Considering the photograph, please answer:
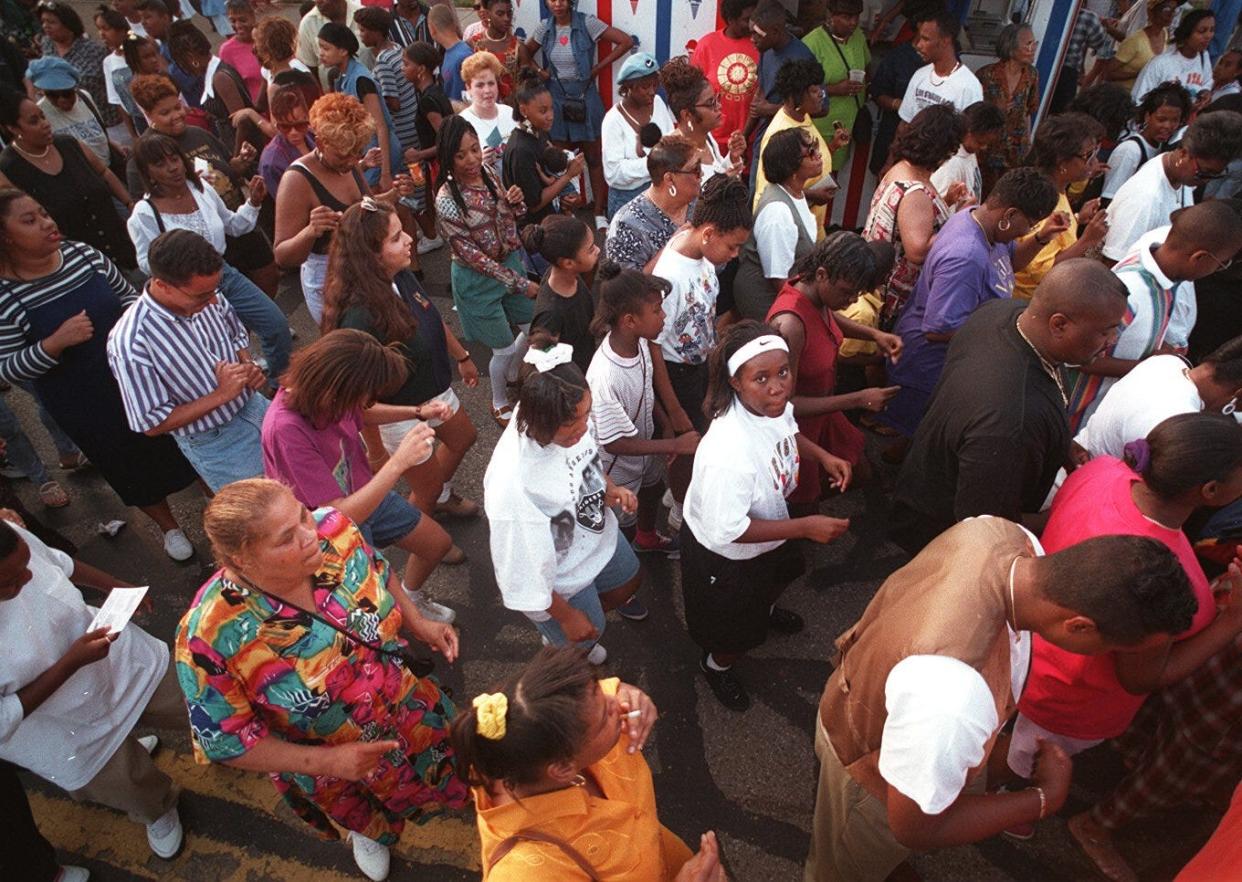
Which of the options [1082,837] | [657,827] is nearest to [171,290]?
[657,827]

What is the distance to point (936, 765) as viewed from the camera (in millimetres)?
1796

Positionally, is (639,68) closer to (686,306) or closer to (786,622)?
(686,306)

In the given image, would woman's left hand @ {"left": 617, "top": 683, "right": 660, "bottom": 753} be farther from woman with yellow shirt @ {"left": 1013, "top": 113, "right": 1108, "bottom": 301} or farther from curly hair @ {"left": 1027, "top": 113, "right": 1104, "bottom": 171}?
curly hair @ {"left": 1027, "top": 113, "right": 1104, "bottom": 171}

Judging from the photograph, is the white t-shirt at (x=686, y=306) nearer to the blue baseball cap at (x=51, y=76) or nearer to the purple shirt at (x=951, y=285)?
the purple shirt at (x=951, y=285)

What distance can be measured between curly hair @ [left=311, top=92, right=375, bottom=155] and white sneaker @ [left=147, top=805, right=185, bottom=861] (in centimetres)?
346

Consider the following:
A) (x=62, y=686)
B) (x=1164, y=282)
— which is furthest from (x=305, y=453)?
(x=1164, y=282)

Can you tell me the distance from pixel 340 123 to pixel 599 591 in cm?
303

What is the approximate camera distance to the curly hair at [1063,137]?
4176mm

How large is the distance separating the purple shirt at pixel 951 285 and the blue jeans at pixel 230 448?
340 centimetres

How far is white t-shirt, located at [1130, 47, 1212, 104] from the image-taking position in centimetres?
633

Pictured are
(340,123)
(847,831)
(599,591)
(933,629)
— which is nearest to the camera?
(933,629)

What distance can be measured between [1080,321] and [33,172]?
579cm

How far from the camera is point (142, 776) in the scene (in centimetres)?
288

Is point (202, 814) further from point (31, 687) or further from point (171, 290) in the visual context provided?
point (171, 290)
